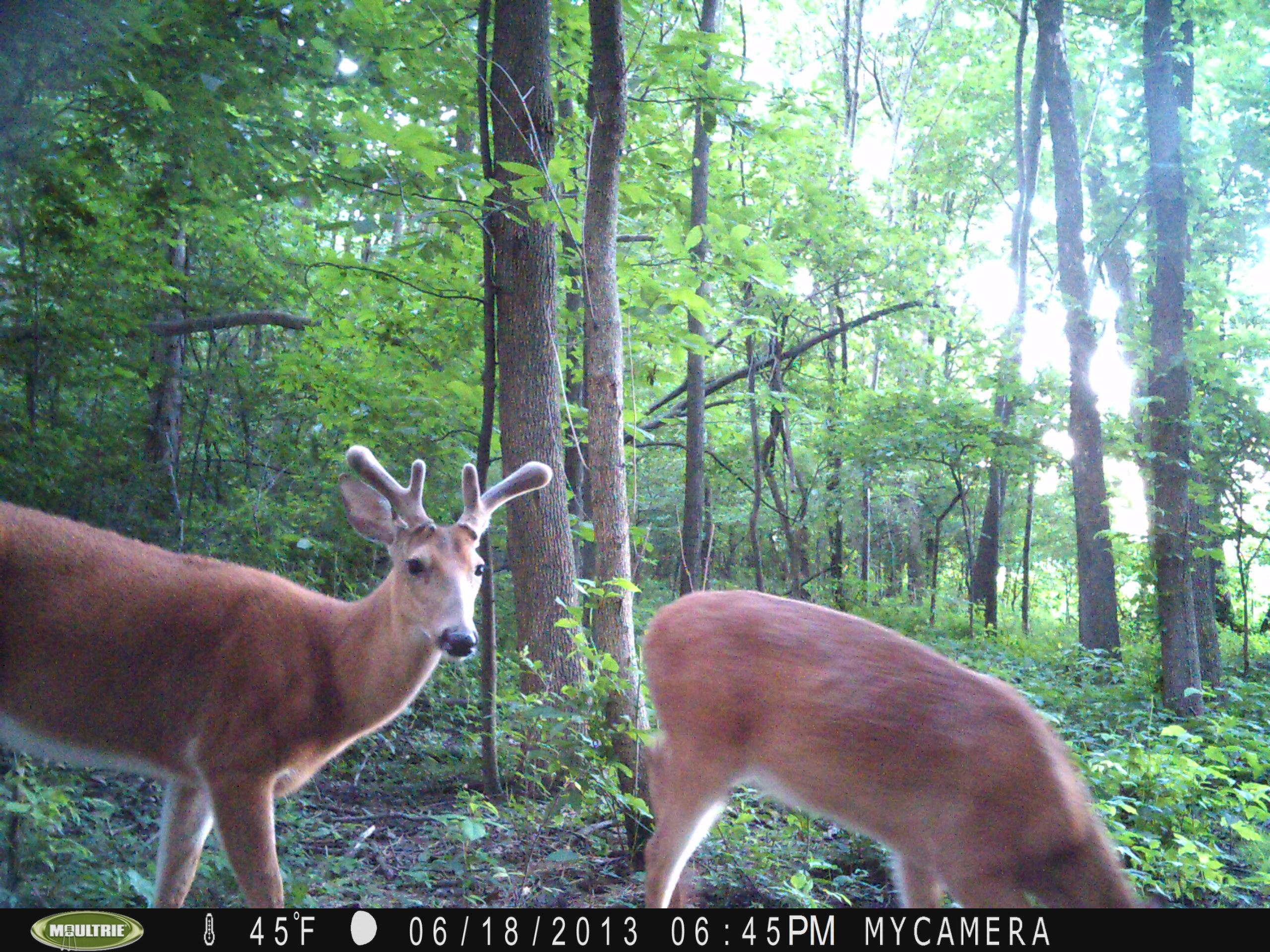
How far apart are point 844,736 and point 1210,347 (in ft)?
25.8

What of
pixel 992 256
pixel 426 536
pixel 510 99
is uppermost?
pixel 992 256

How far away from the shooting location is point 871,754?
9.46 ft

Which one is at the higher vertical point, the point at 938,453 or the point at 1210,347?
the point at 1210,347

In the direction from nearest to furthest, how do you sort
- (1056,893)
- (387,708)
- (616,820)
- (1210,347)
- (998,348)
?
1. (1056,893)
2. (387,708)
3. (616,820)
4. (1210,347)
5. (998,348)

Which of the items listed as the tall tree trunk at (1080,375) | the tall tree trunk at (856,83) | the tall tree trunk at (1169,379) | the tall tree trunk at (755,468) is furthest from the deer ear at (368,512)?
the tall tree trunk at (856,83)

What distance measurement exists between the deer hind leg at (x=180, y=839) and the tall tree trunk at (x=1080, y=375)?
1096cm

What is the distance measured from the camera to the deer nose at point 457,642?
10.7 feet

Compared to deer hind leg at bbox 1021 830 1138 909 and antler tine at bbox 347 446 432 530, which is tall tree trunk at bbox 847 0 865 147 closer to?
antler tine at bbox 347 446 432 530

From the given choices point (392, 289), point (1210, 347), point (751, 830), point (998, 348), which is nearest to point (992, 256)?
point (998, 348)

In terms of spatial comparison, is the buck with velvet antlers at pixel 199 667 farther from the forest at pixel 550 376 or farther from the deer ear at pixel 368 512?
the forest at pixel 550 376

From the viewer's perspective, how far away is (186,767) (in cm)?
328

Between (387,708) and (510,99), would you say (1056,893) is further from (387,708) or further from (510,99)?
(510,99)

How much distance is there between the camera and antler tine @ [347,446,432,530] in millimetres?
3811
